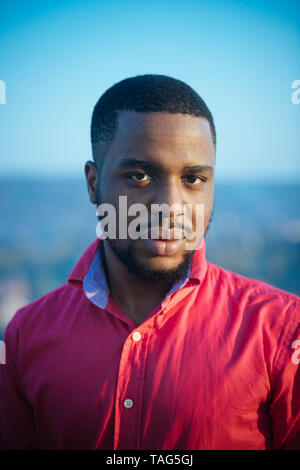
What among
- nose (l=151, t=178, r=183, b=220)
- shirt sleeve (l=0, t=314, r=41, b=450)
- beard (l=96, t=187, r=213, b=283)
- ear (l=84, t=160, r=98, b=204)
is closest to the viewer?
nose (l=151, t=178, r=183, b=220)

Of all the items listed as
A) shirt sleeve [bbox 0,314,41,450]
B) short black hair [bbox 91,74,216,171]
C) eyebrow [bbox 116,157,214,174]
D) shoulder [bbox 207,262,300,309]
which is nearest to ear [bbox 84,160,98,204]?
short black hair [bbox 91,74,216,171]

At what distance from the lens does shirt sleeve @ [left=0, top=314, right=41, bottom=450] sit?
160cm

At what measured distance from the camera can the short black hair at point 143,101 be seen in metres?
1.44

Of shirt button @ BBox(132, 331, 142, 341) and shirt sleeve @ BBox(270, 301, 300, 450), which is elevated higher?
shirt button @ BBox(132, 331, 142, 341)

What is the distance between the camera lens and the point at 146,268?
4.79ft

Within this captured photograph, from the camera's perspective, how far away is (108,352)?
4.62 feet

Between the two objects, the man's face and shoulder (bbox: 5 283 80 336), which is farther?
shoulder (bbox: 5 283 80 336)

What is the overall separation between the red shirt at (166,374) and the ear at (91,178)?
1.91ft

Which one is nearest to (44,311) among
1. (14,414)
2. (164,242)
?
(14,414)

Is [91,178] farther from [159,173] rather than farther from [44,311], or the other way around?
[44,311]

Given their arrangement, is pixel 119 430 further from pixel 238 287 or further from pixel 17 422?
pixel 238 287

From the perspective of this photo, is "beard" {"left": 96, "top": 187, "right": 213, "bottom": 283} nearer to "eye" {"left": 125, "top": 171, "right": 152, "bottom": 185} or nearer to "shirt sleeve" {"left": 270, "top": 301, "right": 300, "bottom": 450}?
"eye" {"left": 125, "top": 171, "right": 152, "bottom": 185}

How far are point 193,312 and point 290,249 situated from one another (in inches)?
189
